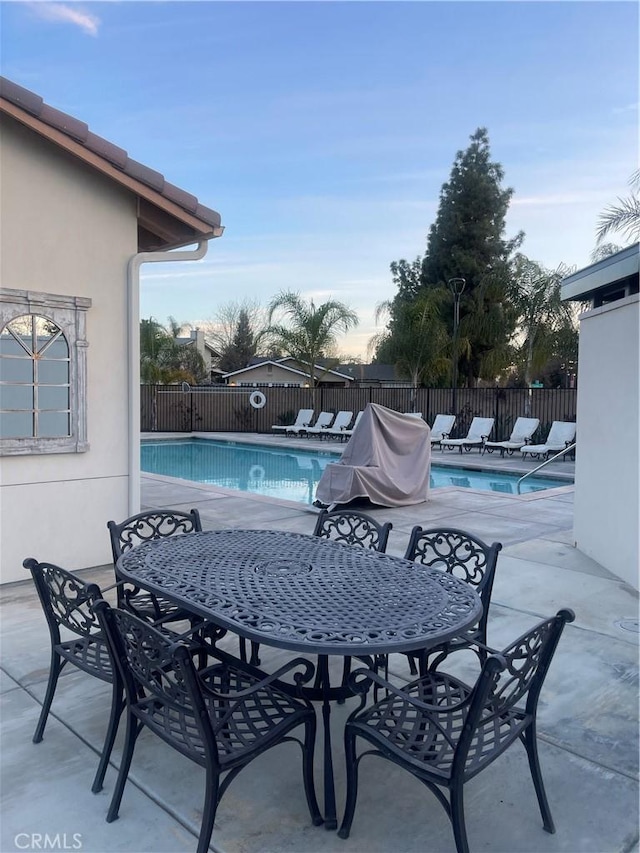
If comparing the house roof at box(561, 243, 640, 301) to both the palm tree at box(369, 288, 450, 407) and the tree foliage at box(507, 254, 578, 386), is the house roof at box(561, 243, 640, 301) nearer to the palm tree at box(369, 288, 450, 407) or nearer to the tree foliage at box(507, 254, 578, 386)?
the tree foliage at box(507, 254, 578, 386)

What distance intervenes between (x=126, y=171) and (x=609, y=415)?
4427 millimetres

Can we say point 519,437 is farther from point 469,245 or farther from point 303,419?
point 469,245

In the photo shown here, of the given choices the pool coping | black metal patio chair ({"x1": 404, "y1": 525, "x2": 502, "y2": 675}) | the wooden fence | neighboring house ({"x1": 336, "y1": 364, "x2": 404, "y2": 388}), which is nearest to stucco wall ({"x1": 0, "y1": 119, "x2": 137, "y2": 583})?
black metal patio chair ({"x1": 404, "y1": 525, "x2": 502, "y2": 675})

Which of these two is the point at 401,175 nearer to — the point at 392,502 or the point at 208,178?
the point at 208,178

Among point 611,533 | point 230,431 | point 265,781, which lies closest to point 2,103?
point 265,781

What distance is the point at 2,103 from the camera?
14.5ft

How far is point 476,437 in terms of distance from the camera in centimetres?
1588

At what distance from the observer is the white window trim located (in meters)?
4.71

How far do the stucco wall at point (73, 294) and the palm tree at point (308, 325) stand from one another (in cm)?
1738

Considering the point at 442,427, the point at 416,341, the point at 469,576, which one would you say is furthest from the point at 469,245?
the point at 469,576

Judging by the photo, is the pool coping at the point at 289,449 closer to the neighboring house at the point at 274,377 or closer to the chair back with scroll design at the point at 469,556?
the chair back with scroll design at the point at 469,556

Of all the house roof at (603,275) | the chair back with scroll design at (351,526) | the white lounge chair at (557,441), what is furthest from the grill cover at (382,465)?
the white lounge chair at (557,441)

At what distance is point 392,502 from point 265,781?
20.2ft

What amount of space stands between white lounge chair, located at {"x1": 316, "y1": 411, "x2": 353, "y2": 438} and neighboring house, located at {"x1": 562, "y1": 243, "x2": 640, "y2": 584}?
12.6 meters
